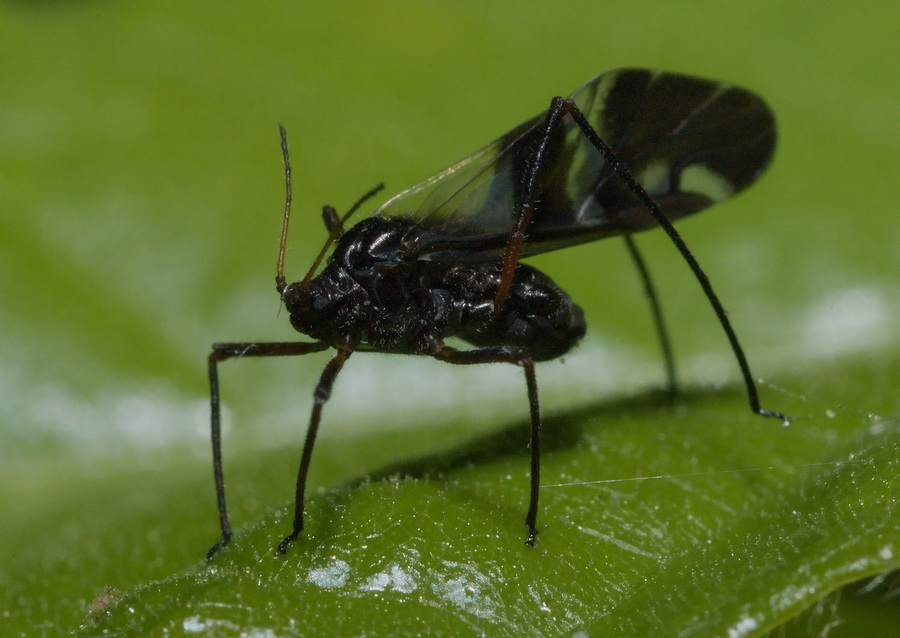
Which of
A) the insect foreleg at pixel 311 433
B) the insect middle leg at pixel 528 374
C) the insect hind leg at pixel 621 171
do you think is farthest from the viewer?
the insect hind leg at pixel 621 171

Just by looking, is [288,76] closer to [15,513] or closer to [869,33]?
[15,513]

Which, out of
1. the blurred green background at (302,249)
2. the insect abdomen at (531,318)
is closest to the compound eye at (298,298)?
the insect abdomen at (531,318)

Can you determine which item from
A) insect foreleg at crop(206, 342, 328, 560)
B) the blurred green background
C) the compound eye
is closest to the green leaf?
the blurred green background

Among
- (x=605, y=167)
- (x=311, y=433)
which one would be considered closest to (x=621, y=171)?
(x=605, y=167)

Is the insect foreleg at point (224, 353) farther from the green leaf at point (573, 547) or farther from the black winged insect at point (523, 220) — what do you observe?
the green leaf at point (573, 547)

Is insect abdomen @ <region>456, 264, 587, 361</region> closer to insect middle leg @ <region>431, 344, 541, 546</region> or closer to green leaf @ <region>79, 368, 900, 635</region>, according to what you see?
insect middle leg @ <region>431, 344, 541, 546</region>

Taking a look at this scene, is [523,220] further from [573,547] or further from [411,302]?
[573,547]
